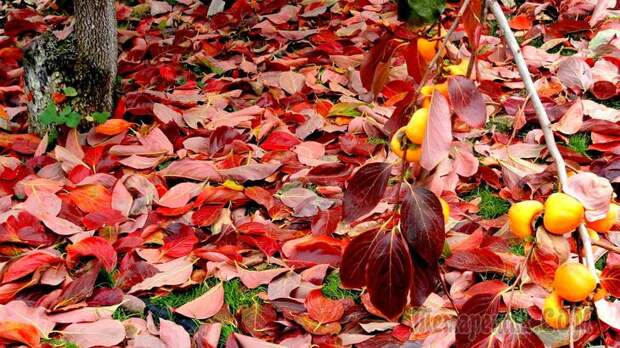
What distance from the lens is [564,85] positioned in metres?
2.44

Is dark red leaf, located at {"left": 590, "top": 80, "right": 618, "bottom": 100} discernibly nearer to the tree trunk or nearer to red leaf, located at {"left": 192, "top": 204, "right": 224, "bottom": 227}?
red leaf, located at {"left": 192, "top": 204, "right": 224, "bottom": 227}

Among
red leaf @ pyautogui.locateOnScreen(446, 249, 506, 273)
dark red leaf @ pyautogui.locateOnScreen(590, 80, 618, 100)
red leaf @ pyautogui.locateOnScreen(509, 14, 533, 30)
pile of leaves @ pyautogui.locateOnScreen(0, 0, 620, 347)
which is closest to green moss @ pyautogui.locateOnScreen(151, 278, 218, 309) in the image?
pile of leaves @ pyautogui.locateOnScreen(0, 0, 620, 347)

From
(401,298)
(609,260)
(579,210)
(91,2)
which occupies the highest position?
(579,210)

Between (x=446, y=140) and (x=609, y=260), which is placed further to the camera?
(x=609, y=260)

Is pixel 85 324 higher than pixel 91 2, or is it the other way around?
pixel 91 2

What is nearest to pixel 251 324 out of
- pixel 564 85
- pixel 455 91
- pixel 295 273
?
pixel 295 273

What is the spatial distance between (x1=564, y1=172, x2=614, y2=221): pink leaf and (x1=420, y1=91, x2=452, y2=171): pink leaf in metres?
0.13

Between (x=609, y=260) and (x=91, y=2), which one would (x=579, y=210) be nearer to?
(x=609, y=260)

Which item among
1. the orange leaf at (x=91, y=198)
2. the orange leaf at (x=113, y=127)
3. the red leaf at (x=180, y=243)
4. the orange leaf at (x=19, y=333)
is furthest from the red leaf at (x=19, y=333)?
the orange leaf at (x=113, y=127)

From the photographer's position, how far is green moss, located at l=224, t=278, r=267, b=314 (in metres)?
1.71

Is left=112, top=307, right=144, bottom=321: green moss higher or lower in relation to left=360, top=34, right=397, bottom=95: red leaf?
lower

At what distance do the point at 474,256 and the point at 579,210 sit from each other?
107cm

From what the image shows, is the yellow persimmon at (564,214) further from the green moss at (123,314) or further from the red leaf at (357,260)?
the green moss at (123,314)

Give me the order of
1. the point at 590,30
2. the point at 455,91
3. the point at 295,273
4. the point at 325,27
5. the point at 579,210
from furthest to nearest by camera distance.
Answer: the point at 325,27, the point at 590,30, the point at 295,273, the point at 455,91, the point at 579,210
